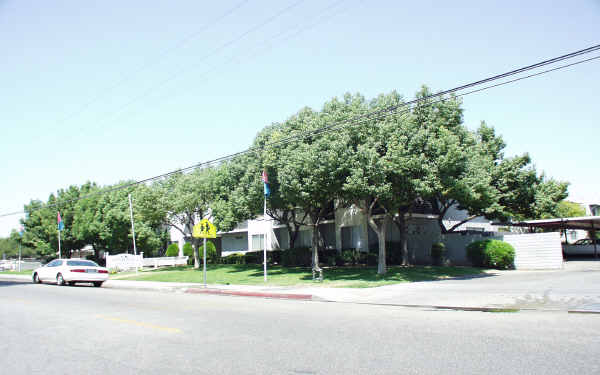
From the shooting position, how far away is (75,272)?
23625 mm

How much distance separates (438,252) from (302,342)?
2304 cm

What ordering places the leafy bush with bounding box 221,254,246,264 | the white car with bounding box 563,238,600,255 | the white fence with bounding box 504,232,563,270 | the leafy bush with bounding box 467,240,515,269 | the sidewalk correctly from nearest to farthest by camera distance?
the sidewalk
the white fence with bounding box 504,232,563,270
the leafy bush with bounding box 467,240,515,269
the white car with bounding box 563,238,600,255
the leafy bush with bounding box 221,254,246,264

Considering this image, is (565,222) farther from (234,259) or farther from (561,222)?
(234,259)

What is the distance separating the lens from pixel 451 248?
30.1 metres

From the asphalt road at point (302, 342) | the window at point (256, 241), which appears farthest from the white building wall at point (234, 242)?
the asphalt road at point (302, 342)

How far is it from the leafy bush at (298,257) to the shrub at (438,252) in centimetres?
827

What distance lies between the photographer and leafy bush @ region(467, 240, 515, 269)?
82.1 feet

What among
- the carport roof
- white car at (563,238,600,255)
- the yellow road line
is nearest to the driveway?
the yellow road line

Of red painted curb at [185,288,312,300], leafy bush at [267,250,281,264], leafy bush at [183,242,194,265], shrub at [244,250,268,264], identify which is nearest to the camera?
red painted curb at [185,288,312,300]

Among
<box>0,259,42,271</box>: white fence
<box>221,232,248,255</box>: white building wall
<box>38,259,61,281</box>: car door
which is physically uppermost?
<box>221,232,248,255</box>: white building wall

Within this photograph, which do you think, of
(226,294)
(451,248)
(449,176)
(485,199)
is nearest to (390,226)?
(451,248)

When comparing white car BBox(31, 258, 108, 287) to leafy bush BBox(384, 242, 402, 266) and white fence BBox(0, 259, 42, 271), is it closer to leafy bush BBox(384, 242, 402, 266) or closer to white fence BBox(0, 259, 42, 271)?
leafy bush BBox(384, 242, 402, 266)

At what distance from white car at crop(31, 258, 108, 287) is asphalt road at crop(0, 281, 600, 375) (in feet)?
43.4

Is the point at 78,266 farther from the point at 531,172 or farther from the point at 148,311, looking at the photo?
the point at 531,172
